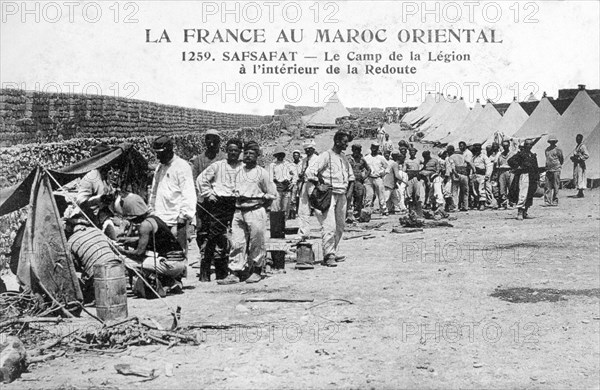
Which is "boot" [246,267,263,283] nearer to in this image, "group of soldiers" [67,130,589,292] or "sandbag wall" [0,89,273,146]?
"group of soldiers" [67,130,589,292]

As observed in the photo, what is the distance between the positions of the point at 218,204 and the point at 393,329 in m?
2.98

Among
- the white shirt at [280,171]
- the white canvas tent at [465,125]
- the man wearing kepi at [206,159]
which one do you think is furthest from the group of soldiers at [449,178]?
the white canvas tent at [465,125]

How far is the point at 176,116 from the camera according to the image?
20344 millimetres

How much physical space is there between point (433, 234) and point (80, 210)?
22.5 feet

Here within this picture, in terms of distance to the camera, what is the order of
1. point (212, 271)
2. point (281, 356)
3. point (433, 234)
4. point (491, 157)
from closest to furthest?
point (281, 356) → point (212, 271) → point (433, 234) → point (491, 157)

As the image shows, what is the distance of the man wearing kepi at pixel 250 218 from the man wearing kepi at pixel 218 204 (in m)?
0.14

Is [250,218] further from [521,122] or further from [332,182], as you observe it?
[521,122]

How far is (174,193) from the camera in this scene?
7.43m

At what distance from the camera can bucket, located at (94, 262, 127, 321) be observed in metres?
5.74

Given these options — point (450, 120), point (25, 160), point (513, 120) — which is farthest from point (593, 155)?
point (450, 120)

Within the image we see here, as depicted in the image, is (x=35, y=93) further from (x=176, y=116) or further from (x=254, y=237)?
(x=176, y=116)

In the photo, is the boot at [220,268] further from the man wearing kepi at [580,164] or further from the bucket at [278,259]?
the man wearing kepi at [580,164]

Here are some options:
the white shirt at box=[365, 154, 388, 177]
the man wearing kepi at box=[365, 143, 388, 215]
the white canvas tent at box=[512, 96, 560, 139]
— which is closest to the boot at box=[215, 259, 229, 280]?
the man wearing kepi at box=[365, 143, 388, 215]

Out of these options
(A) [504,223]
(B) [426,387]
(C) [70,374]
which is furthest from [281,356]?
(A) [504,223]
